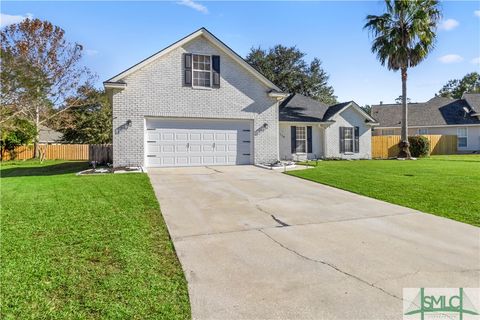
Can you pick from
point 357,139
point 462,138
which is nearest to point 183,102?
point 357,139

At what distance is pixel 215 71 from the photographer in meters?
14.9

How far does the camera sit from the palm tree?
20.9 metres

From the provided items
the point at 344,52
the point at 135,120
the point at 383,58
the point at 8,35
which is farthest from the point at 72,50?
the point at 383,58

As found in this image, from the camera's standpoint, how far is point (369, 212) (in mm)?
6738

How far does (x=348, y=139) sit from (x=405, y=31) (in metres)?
7.84

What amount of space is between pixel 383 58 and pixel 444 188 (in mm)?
15239

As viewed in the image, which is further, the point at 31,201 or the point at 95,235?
the point at 31,201

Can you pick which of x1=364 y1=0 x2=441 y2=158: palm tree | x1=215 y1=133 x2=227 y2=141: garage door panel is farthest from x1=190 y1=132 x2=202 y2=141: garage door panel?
x1=364 y1=0 x2=441 y2=158: palm tree

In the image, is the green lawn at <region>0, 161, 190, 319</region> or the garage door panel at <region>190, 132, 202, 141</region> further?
the garage door panel at <region>190, 132, 202, 141</region>

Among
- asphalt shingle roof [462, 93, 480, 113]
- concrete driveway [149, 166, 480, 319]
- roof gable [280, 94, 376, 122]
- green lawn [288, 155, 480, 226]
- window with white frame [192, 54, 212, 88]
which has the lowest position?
concrete driveway [149, 166, 480, 319]

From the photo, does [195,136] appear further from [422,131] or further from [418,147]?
[422,131]

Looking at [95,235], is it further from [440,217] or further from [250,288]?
[440,217]

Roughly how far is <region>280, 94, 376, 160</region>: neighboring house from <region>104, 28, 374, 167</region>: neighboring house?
435 cm

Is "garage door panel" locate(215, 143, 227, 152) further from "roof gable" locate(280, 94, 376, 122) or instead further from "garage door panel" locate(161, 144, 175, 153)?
"roof gable" locate(280, 94, 376, 122)
